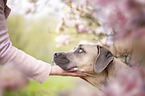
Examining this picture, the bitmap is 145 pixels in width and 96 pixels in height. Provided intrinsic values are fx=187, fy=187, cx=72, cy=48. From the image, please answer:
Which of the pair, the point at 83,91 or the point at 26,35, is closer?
the point at 83,91

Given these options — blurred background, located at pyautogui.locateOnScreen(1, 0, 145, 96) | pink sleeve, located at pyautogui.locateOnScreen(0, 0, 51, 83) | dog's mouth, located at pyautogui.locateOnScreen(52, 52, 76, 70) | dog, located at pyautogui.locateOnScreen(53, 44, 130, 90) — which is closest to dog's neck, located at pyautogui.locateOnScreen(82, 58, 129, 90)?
dog, located at pyautogui.locateOnScreen(53, 44, 130, 90)

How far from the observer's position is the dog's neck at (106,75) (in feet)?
6.56

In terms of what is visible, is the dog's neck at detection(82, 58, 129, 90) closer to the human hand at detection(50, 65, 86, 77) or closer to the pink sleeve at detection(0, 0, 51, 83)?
the human hand at detection(50, 65, 86, 77)

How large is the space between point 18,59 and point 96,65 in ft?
2.68

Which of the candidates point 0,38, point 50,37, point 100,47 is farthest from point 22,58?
point 50,37

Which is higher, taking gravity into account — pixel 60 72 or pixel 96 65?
pixel 96 65

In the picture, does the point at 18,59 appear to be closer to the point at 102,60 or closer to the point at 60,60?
the point at 60,60

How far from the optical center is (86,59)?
2.16 meters

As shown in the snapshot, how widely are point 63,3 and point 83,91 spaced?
2593 mm

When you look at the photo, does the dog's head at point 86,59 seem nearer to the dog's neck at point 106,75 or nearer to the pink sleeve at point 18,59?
the dog's neck at point 106,75

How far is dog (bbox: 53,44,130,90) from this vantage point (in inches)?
78.4

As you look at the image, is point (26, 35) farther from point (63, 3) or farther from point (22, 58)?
point (22, 58)

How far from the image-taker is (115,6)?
54cm

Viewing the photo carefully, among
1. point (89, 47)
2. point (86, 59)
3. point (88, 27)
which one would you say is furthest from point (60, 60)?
point (88, 27)
